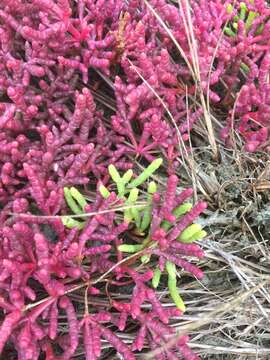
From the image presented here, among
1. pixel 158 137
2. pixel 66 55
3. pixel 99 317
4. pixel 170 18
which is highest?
pixel 170 18

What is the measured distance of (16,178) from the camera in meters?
1.98

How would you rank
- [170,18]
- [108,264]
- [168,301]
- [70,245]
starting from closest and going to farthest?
Result: [70,245] → [108,264] → [168,301] → [170,18]

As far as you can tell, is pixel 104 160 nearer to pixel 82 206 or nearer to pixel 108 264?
pixel 82 206

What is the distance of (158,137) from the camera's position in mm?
1999

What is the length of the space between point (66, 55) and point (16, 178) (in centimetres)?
60

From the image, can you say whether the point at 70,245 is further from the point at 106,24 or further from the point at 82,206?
the point at 106,24

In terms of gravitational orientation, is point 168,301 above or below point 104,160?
below

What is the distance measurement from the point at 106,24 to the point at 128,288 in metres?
1.20

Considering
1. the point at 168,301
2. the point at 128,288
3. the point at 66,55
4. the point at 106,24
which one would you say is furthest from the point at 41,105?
the point at 168,301

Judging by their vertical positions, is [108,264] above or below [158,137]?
below

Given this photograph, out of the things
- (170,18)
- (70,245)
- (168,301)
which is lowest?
(168,301)

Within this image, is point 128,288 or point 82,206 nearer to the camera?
point 82,206

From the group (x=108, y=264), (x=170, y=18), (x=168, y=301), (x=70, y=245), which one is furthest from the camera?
(x=170, y=18)

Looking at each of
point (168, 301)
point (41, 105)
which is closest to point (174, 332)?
point (168, 301)
